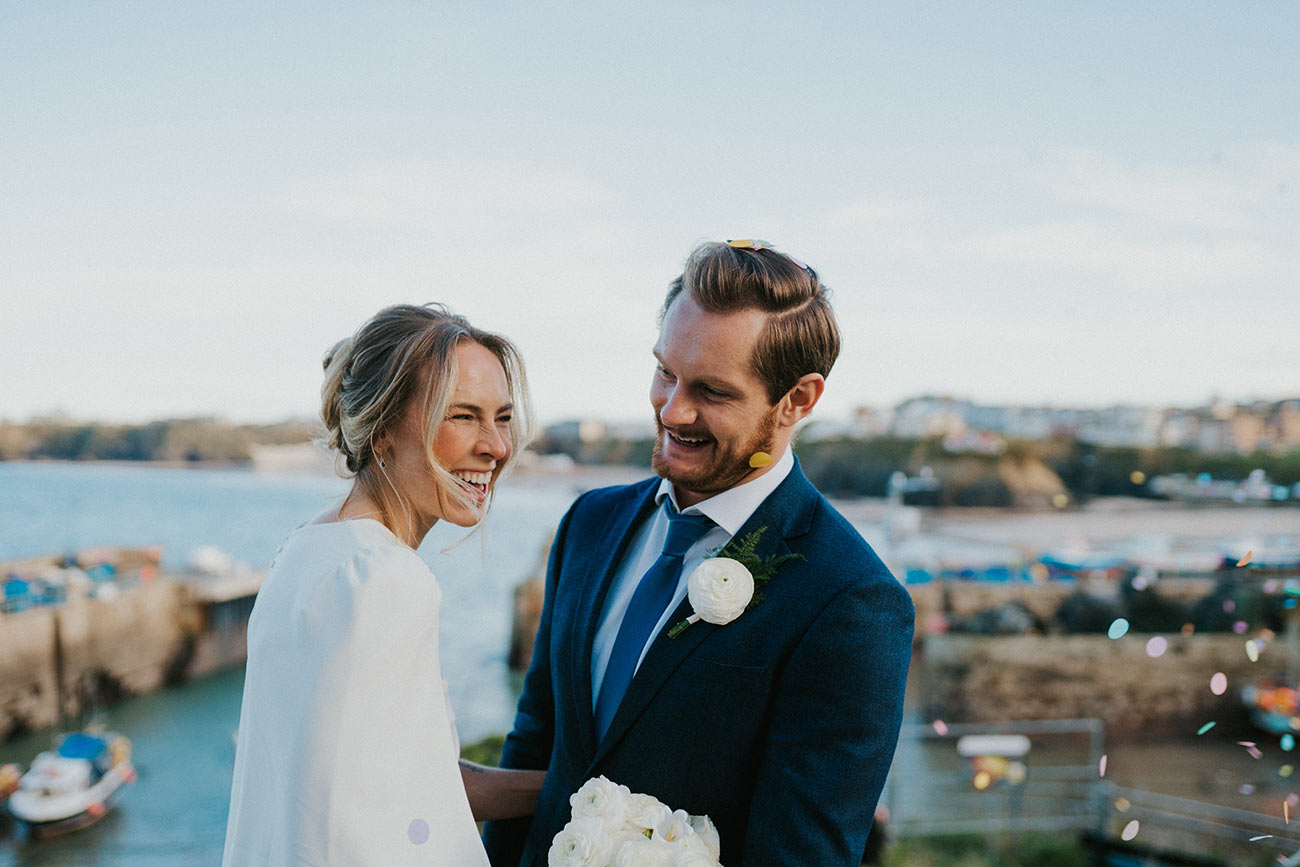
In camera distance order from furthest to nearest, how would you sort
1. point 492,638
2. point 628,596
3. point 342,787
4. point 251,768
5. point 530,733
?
1. point 492,638
2. point 530,733
3. point 628,596
4. point 251,768
5. point 342,787

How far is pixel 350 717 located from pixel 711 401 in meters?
0.92

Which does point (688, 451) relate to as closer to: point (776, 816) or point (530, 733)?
point (776, 816)

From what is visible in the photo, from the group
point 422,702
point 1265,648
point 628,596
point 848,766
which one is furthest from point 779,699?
point 1265,648

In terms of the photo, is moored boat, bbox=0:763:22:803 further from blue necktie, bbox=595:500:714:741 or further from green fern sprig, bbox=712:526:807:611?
green fern sprig, bbox=712:526:807:611

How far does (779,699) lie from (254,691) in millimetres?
993

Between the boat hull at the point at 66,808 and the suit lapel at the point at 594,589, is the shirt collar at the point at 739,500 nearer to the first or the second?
the suit lapel at the point at 594,589

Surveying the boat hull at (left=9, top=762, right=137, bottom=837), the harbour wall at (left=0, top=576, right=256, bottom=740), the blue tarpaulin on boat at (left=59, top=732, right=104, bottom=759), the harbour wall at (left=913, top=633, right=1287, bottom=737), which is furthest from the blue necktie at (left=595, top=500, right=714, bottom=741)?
the harbour wall at (left=0, top=576, right=256, bottom=740)

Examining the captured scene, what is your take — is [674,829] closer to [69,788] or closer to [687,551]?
[687,551]

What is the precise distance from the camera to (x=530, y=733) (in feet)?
7.26

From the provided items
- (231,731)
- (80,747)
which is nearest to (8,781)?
(80,747)

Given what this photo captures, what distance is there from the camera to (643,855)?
139 centimetres

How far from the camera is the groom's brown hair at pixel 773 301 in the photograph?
72.3 inches

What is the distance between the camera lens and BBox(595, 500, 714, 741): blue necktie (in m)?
1.85

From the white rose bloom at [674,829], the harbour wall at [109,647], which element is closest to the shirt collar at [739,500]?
the white rose bloom at [674,829]
